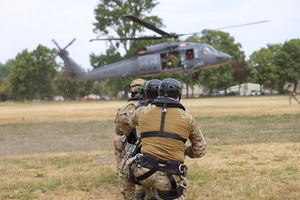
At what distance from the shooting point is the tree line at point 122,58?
39938mm

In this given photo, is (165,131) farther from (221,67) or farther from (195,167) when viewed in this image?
(221,67)

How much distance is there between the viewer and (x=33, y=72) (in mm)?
44719

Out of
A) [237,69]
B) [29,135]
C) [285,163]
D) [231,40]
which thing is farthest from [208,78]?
[285,163]

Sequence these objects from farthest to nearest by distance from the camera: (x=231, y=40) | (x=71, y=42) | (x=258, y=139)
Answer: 1. (x=231, y=40)
2. (x=71, y=42)
3. (x=258, y=139)

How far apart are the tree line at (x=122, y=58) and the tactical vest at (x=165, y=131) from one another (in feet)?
53.2

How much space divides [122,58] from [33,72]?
13766 mm

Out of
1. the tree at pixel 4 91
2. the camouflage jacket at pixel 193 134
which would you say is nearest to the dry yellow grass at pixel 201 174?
the camouflage jacket at pixel 193 134

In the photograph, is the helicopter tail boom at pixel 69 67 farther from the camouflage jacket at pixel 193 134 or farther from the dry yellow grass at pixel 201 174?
the camouflage jacket at pixel 193 134

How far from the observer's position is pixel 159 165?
329 cm

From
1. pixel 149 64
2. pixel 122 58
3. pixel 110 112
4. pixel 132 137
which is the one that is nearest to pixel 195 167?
pixel 132 137

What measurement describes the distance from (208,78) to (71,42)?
158 feet

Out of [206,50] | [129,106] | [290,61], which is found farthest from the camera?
[290,61]

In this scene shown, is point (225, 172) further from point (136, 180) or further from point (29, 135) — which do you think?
point (29, 135)

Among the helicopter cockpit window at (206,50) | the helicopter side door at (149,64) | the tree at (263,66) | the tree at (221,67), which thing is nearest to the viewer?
the helicopter side door at (149,64)
